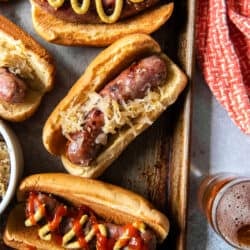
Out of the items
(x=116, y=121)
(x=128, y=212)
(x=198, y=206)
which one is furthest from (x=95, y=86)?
(x=198, y=206)

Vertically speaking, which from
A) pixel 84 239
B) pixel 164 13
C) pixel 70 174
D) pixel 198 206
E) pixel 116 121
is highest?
pixel 164 13

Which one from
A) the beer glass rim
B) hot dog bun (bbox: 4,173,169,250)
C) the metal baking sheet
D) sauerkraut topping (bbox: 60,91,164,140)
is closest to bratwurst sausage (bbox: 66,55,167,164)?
sauerkraut topping (bbox: 60,91,164,140)

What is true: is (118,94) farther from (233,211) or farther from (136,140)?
(233,211)

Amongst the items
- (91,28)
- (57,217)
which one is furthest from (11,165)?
(91,28)

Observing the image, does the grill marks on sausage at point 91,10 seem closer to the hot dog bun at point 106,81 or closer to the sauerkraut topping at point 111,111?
the hot dog bun at point 106,81

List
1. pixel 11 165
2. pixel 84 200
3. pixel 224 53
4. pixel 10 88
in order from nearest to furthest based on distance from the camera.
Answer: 1. pixel 10 88
2. pixel 11 165
3. pixel 84 200
4. pixel 224 53

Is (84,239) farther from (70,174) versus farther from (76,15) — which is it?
(76,15)
